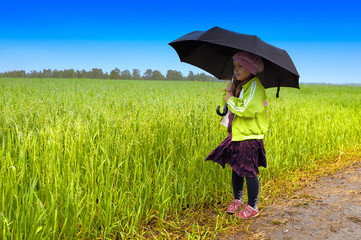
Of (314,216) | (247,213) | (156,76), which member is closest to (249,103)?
(247,213)

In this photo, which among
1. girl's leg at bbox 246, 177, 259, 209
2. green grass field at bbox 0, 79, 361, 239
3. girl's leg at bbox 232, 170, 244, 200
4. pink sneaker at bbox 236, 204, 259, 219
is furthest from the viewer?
girl's leg at bbox 232, 170, 244, 200

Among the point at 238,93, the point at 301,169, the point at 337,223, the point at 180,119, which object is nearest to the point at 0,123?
the point at 180,119

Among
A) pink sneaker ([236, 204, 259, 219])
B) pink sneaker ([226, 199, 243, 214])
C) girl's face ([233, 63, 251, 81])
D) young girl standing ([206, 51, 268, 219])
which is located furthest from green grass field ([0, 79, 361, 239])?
girl's face ([233, 63, 251, 81])

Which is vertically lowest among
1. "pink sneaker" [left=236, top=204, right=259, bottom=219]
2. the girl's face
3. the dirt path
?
the dirt path

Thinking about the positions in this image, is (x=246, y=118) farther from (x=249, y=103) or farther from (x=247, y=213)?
(x=247, y=213)

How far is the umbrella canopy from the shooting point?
2709 mm

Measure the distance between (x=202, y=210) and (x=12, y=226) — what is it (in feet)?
6.25

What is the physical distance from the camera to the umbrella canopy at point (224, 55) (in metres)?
2.71

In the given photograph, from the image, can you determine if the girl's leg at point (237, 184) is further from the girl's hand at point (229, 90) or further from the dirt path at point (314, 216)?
the girl's hand at point (229, 90)

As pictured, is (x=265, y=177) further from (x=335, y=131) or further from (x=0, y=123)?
(x=0, y=123)

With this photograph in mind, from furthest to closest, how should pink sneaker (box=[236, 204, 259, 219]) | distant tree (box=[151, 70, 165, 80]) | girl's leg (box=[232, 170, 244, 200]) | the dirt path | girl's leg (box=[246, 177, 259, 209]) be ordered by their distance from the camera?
distant tree (box=[151, 70, 165, 80])
girl's leg (box=[232, 170, 244, 200])
pink sneaker (box=[236, 204, 259, 219])
girl's leg (box=[246, 177, 259, 209])
the dirt path

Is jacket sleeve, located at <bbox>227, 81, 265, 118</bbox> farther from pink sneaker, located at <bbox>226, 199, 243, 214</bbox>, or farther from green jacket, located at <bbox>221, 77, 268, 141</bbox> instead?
pink sneaker, located at <bbox>226, 199, 243, 214</bbox>

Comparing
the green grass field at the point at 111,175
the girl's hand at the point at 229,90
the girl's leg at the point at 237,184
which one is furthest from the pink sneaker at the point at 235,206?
the girl's hand at the point at 229,90

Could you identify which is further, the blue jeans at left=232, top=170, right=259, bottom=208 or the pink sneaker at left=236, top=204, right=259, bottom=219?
the pink sneaker at left=236, top=204, right=259, bottom=219
